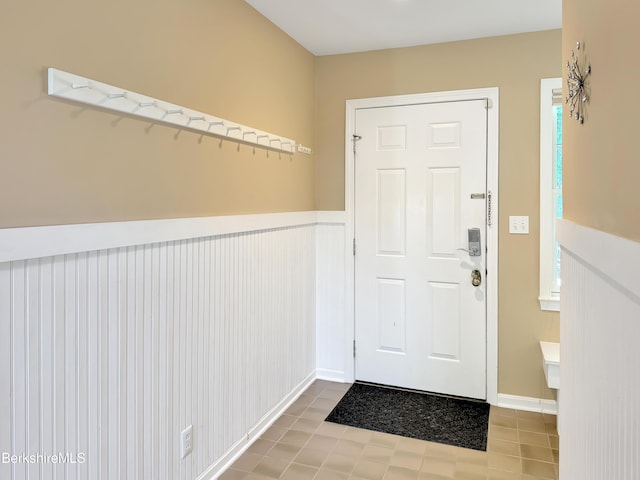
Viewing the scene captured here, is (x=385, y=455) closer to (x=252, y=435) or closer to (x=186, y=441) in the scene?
(x=252, y=435)

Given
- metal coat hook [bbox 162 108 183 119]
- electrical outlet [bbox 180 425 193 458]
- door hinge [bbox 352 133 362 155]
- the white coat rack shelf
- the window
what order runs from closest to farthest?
the white coat rack shelf
metal coat hook [bbox 162 108 183 119]
electrical outlet [bbox 180 425 193 458]
the window
door hinge [bbox 352 133 362 155]

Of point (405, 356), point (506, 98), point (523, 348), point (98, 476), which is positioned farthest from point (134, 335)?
point (506, 98)

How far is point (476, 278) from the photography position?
297 cm

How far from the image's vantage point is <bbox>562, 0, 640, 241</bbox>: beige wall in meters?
0.85

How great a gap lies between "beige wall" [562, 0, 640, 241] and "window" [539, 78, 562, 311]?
141 cm

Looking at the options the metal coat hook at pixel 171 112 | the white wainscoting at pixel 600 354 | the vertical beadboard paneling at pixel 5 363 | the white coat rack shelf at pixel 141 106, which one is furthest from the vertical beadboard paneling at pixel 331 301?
the vertical beadboard paneling at pixel 5 363

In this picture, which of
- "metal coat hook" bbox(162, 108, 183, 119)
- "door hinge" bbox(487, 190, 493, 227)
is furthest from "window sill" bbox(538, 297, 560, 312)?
"metal coat hook" bbox(162, 108, 183, 119)

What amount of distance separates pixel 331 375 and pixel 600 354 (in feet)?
8.02

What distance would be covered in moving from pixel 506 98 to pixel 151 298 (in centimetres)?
244

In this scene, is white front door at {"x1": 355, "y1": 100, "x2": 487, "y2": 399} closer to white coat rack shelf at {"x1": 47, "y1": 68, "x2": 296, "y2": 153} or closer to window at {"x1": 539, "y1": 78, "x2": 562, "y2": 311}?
window at {"x1": 539, "y1": 78, "x2": 562, "y2": 311}

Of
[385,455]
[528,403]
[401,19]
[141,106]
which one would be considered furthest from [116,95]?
[528,403]

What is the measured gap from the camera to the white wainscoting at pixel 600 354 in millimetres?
835

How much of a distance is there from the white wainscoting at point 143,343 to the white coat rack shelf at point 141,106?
1.33 feet

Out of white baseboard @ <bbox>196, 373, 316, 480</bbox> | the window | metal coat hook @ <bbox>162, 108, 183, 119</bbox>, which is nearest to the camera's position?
metal coat hook @ <bbox>162, 108, 183, 119</bbox>
